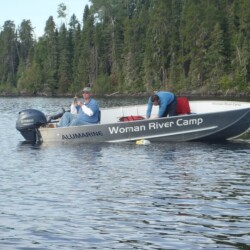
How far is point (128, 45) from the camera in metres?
127

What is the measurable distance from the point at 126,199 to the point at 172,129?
1086 centimetres

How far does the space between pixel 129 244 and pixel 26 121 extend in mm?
15611

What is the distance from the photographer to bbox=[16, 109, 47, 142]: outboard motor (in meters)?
25.6

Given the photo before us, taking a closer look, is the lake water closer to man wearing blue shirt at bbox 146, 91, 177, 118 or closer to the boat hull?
the boat hull

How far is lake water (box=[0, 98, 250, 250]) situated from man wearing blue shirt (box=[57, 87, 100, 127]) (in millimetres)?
2890

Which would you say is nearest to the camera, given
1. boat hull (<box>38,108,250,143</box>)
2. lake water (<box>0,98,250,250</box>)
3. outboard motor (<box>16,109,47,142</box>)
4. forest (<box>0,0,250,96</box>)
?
lake water (<box>0,98,250,250</box>)

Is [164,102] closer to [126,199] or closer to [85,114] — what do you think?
[85,114]

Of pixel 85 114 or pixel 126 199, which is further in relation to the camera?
pixel 85 114

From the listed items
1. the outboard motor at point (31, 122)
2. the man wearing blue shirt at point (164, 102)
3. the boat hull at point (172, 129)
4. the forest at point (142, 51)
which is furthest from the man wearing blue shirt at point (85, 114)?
the forest at point (142, 51)

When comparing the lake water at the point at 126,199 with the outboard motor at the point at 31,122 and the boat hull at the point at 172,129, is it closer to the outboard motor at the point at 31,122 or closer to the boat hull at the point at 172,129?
the boat hull at the point at 172,129

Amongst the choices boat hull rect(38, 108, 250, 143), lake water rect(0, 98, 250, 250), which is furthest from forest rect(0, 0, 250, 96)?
lake water rect(0, 98, 250, 250)

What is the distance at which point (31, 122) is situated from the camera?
1009 inches

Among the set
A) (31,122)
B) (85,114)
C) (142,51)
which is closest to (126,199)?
(85,114)

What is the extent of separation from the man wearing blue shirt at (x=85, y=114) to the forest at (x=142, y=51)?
74.5m
